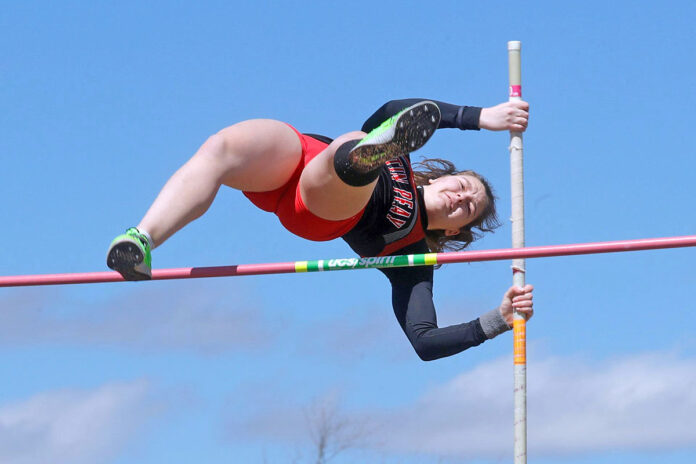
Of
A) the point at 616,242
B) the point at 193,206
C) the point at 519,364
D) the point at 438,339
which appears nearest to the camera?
the point at 193,206

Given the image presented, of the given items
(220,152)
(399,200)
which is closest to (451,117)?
(399,200)

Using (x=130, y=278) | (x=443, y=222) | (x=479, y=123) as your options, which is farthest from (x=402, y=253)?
(x=130, y=278)

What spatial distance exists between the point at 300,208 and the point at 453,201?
0.97 meters

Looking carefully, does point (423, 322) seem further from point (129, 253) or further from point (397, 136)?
point (129, 253)

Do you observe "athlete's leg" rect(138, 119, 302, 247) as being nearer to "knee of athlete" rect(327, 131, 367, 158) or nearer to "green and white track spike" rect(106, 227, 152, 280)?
"green and white track spike" rect(106, 227, 152, 280)

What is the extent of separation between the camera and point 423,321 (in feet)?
19.4

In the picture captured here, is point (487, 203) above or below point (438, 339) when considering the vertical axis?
above

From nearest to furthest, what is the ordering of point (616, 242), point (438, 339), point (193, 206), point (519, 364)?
point (193, 206) < point (616, 242) < point (438, 339) < point (519, 364)

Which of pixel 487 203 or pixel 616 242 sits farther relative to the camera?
pixel 487 203

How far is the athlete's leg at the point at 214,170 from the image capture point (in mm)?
4820

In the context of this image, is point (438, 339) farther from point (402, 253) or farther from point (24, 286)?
point (24, 286)

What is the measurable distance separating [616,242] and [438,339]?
1.04 meters

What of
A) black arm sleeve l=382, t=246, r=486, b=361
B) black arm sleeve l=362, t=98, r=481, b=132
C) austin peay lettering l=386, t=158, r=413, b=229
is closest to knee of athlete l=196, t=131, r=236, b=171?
black arm sleeve l=362, t=98, r=481, b=132

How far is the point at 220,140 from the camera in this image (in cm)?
491
